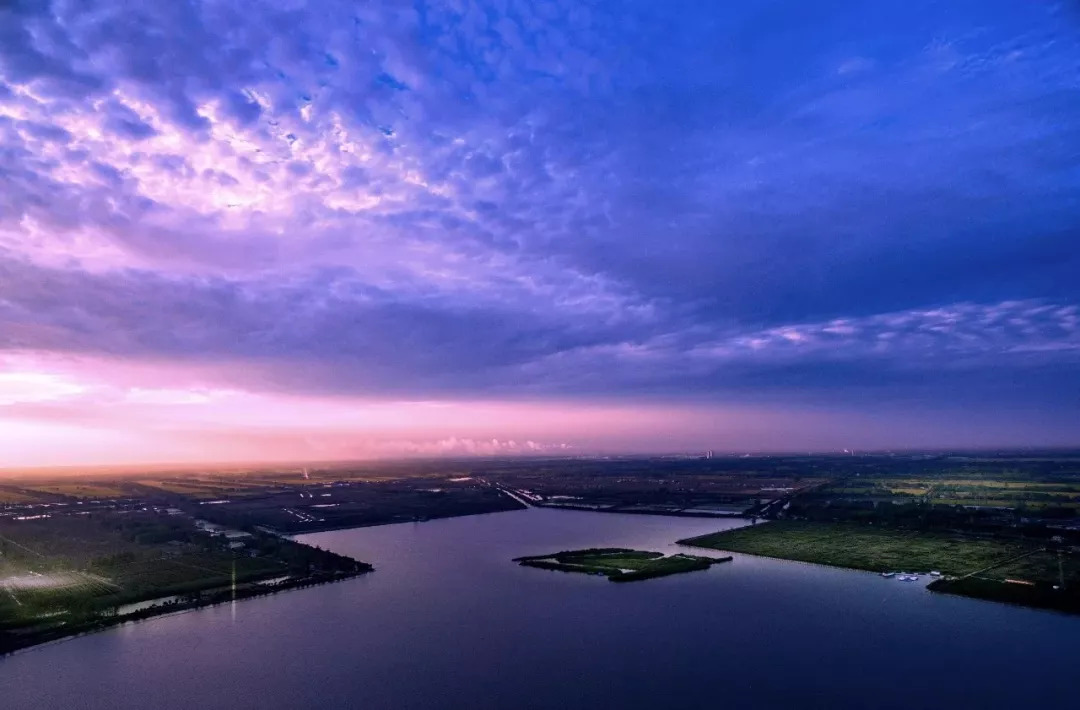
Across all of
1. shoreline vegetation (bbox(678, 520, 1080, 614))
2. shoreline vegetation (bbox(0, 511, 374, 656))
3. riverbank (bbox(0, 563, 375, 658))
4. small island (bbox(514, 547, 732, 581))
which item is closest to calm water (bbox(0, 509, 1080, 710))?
riverbank (bbox(0, 563, 375, 658))

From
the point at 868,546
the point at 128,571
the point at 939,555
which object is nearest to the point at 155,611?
the point at 128,571

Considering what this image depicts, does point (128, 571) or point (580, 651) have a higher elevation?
point (128, 571)

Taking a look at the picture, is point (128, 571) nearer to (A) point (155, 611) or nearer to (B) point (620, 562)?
(A) point (155, 611)

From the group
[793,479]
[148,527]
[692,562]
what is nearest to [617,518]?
[692,562]

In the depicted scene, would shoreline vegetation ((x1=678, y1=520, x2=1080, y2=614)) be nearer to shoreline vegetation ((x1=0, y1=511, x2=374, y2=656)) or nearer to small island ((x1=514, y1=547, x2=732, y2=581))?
small island ((x1=514, y1=547, x2=732, y2=581))

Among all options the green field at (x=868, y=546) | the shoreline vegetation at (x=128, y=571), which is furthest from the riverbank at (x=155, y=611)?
the green field at (x=868, y=546)

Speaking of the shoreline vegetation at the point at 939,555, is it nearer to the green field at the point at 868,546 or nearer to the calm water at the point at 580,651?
the green field at the point at 868,546
